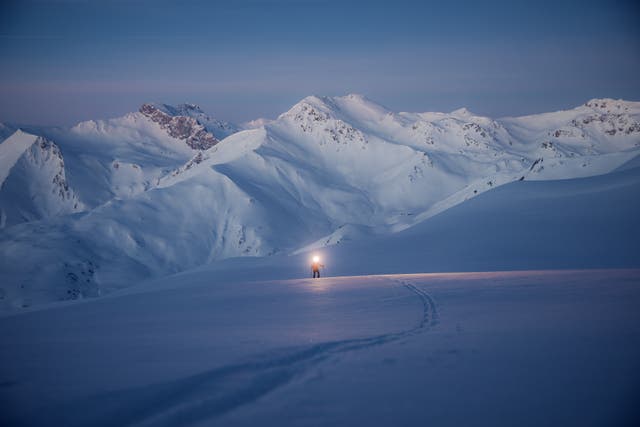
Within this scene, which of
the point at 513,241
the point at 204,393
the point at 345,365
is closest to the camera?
the point at 204,393

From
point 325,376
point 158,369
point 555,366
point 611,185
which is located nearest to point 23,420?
point 158,369

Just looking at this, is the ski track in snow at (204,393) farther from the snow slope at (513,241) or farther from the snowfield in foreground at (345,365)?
the snow slope at (513,241)

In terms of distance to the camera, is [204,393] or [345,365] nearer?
[204,393]

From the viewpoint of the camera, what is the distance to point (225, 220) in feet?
609

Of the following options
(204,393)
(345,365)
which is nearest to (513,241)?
(345,365)

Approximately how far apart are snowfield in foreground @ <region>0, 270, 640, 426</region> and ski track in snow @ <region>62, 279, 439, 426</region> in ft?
0.08

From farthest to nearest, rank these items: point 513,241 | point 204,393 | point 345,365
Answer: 1. point 513,241
2. point 345,365
3. point 204,393

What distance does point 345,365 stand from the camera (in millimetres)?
7301

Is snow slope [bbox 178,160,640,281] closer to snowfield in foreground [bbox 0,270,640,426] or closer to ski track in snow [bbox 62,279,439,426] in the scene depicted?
snowfield in foreground [bbox 0,270,640,426]

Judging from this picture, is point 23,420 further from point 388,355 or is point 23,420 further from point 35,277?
point 35,277

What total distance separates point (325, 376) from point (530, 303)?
675 cm

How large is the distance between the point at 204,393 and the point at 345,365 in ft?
7.15

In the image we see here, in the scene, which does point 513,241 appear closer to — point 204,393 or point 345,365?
point 345,365

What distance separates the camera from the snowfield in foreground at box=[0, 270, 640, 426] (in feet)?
18.8
